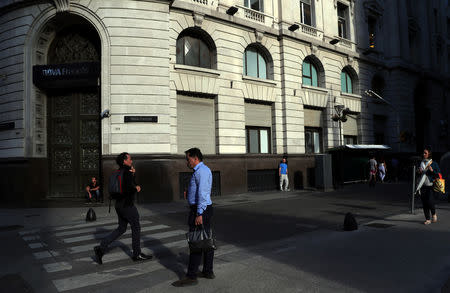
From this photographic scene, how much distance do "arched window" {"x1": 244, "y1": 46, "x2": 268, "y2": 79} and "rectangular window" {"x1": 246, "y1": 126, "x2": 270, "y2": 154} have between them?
10.7 feet

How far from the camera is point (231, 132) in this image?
1633 centimetres

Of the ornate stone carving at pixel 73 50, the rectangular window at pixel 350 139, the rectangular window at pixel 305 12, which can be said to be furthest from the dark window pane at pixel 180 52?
the rectangular window at pixel 350 139

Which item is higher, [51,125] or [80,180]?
[51,125]

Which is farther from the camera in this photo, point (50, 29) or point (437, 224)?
point (50, 29)

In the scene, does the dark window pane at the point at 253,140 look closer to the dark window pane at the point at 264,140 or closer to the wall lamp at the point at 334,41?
the dark window pane at the point at 264,140

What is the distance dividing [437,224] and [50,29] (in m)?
16.9

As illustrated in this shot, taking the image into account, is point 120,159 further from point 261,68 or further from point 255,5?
point 255,5

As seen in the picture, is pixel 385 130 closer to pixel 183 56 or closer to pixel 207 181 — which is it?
pixel 183 56

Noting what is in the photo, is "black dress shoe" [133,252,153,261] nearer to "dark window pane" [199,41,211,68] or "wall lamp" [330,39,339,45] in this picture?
"dark window pane" [199,41,211,68]

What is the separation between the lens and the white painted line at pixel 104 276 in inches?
174

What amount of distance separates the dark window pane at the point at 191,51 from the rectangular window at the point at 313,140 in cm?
902

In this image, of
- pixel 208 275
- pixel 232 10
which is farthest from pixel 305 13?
pixel 208 275

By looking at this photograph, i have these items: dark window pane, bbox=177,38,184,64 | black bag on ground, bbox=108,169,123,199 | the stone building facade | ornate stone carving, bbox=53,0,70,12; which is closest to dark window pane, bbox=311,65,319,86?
the stone building facade

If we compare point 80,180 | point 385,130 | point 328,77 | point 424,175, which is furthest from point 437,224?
point 385,130
